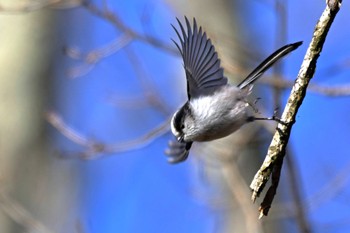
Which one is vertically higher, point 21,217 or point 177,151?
point 177,151

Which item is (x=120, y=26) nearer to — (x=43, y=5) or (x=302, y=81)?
(x=43, y=5)

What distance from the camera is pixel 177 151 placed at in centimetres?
106

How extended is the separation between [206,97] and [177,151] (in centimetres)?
14

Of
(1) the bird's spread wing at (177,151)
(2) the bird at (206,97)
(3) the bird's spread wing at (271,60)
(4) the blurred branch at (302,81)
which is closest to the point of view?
(4) the blurred branch at (302,81)

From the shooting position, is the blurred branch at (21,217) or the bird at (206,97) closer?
the bird at (206,97)

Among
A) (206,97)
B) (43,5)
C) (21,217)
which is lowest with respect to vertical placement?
(21,217)

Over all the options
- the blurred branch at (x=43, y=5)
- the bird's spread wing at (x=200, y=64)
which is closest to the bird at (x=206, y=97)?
the bird's spread wing at (x=200, y=64)

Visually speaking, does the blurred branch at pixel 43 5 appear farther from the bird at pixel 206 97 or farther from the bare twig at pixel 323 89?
the bird at pixel 206 97

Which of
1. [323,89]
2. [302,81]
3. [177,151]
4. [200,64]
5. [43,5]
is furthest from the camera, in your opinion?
[43,5]

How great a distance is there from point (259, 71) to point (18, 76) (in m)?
2.44

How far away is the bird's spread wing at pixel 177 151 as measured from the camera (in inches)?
39.8

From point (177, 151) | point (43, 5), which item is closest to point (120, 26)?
point (43, 5)

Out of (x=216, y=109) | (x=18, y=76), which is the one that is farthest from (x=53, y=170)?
(x=216, y=109)

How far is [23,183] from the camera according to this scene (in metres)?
2.97
